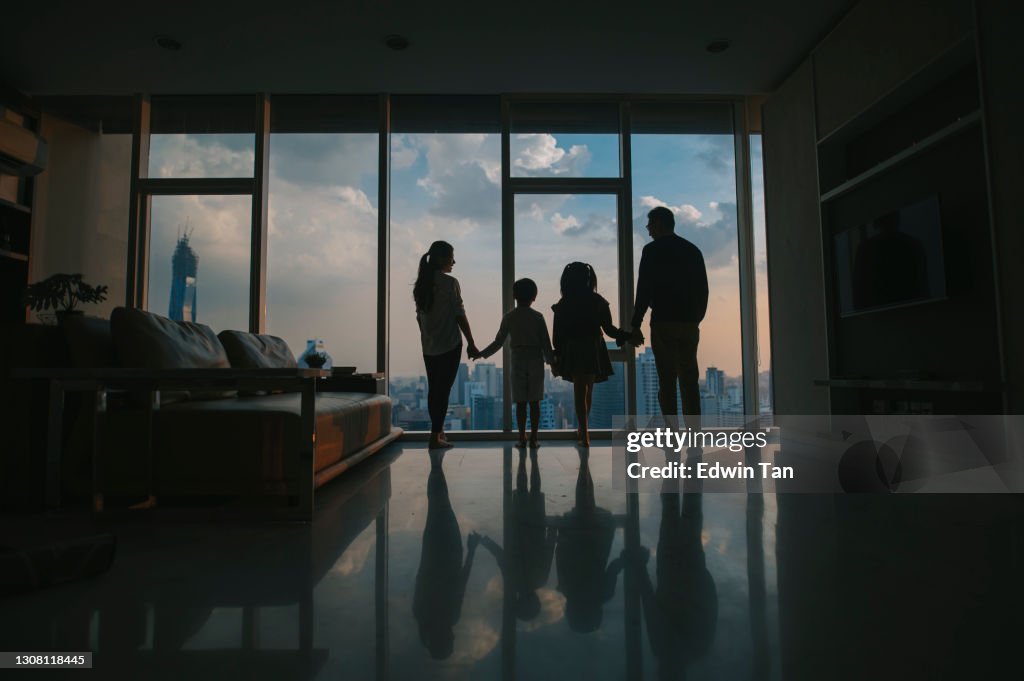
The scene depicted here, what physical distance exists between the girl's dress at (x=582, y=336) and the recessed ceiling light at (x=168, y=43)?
3.48 metres

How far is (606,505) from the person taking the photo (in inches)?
83.6

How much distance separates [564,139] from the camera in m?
5.09

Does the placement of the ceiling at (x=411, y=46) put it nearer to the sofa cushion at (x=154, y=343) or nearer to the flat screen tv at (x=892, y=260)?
the flat screen tv at (x=892, y=260)

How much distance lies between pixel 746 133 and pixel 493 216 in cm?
249

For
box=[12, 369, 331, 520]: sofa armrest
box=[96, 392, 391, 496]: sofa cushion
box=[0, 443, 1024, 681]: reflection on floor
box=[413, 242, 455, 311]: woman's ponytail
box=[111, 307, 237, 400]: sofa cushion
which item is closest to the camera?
box=[0, 443, 1024, 681]: reflection on floor

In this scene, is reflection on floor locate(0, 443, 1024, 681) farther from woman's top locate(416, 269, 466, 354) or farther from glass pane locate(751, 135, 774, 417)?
glass pane locate(751, 135, 774, 417)

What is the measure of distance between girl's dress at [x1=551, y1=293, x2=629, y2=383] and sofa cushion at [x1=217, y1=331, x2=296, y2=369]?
184cm

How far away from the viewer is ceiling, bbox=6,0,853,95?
3.75 meters

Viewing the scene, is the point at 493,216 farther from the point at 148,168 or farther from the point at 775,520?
the point at 775,520

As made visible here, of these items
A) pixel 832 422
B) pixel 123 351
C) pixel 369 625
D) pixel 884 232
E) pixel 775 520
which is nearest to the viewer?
pixel 369 625

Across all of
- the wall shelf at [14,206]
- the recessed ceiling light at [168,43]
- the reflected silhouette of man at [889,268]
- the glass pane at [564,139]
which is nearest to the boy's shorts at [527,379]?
the glass pane at [564,139]

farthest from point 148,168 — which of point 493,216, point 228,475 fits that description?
point 228,475

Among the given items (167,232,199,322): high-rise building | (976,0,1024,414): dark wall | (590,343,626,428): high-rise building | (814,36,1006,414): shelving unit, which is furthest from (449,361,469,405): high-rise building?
(976,0,1024,414): dark wall

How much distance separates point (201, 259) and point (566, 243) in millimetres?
3338
